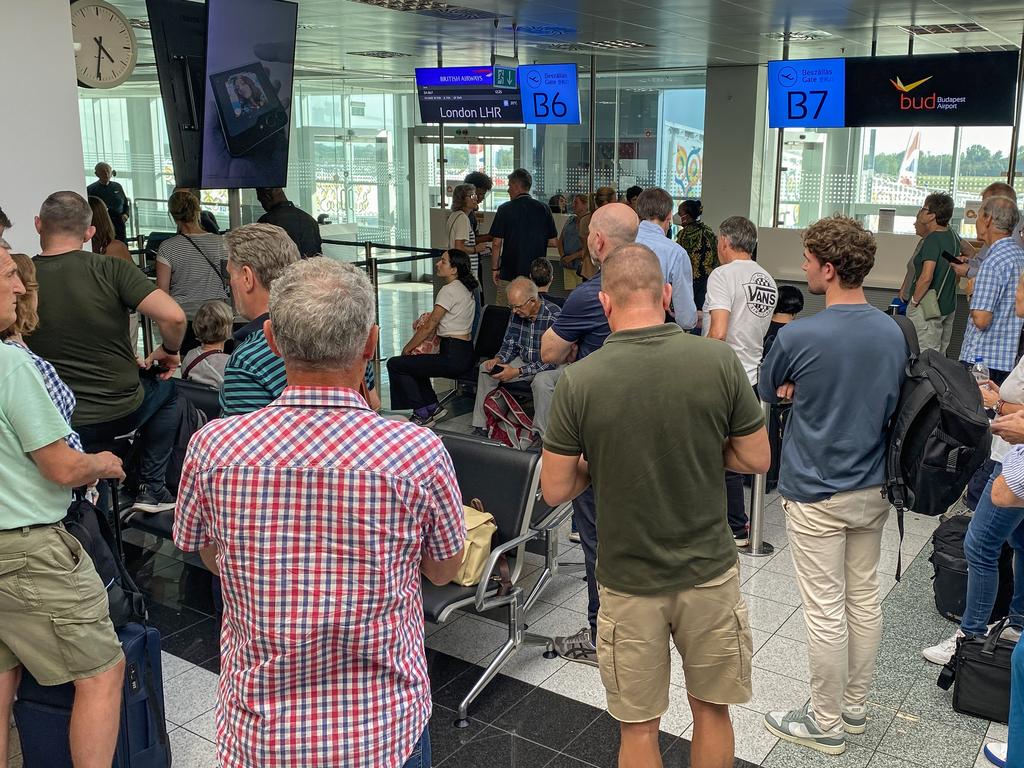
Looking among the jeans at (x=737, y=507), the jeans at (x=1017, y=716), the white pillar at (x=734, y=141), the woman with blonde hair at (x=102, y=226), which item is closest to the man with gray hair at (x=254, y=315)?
the jeans at (x=1017, y=716)

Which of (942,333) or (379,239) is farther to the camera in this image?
(379,239)

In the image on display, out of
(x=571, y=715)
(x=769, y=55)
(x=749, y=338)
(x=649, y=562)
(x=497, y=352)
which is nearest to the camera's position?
(x=649, y=562)

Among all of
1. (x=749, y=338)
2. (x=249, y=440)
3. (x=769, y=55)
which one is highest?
(x=769, y=55)

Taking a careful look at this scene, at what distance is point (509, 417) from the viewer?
680cm

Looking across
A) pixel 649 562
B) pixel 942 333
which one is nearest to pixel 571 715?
pixel 649 562

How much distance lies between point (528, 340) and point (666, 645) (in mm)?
4245

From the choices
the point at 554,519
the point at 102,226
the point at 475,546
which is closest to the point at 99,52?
the point at 102,226

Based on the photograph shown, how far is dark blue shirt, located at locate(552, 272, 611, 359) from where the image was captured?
11.9 ft

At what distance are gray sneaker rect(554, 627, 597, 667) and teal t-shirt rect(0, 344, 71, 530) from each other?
215 cm

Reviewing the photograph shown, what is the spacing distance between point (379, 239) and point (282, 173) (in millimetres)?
12822

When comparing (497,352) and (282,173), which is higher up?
(282,173)

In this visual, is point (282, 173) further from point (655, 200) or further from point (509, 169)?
point (509, 169)

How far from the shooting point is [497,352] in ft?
24.0

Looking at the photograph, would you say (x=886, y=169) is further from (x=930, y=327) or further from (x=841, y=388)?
(x=841, y=388)
